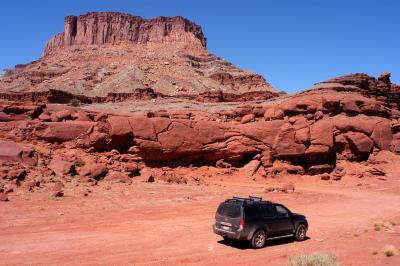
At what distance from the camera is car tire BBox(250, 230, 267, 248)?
1321 cm

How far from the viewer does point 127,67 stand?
394 feet

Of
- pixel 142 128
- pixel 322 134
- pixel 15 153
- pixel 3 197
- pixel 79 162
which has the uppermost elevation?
pixel 142 128

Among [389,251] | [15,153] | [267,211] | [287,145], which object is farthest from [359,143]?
[15,153]

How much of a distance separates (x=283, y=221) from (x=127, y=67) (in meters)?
111

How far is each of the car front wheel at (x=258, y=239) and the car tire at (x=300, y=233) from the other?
5.34 ft

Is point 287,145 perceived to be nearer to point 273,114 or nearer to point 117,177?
point 273,114

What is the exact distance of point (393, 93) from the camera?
4528 cm

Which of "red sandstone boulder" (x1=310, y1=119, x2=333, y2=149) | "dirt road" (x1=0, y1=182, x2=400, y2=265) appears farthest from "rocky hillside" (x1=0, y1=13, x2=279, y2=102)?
"dirt road" (x1=0, y1=182, x2=400, y2=265)

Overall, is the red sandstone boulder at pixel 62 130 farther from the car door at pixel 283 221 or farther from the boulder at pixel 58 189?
the car door at pixel 283 221

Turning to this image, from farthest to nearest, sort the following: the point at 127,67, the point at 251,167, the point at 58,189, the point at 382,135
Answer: the point at 127,67, the point at 382,135, the point at 251,167, the point at 58,189

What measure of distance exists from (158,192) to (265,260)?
46.2 ft

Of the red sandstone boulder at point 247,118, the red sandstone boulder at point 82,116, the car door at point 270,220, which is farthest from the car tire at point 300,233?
the red sandstone boulder at point 247,118

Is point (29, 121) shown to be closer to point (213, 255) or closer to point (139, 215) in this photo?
point (139, 215)

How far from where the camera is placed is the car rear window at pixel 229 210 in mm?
13281
